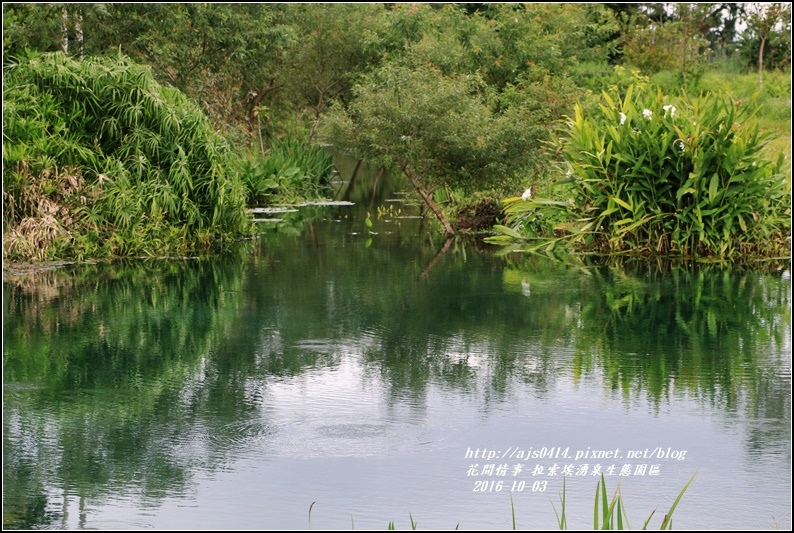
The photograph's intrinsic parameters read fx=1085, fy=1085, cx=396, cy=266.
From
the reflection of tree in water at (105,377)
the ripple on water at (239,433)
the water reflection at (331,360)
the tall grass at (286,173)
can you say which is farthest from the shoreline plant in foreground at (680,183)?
the ripple on water at (239,433)

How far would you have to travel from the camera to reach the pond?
476 cm

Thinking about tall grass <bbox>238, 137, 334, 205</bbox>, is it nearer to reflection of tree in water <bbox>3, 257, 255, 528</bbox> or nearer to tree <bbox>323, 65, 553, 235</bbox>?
tree <bbox>323, 65, 553, 235</bbox>

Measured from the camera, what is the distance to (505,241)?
13750 millimetres

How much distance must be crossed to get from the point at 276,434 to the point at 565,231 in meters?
8.01

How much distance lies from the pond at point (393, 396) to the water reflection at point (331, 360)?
25 millimetres

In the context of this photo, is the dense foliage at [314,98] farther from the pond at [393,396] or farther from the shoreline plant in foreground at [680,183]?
the pond at [393,396]

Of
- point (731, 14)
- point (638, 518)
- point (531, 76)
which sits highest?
point (731, 14)

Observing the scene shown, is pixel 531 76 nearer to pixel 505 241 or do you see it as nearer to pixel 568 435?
pixel 505 241

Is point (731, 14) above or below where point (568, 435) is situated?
above

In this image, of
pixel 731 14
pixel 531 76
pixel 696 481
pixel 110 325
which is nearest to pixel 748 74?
pixel 731 14

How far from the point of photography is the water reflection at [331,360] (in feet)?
17.7

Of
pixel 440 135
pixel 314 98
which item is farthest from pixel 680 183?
pixel 314 98

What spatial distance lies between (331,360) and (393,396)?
1.02 metres

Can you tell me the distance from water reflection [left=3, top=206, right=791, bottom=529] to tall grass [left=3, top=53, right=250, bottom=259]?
66cm
